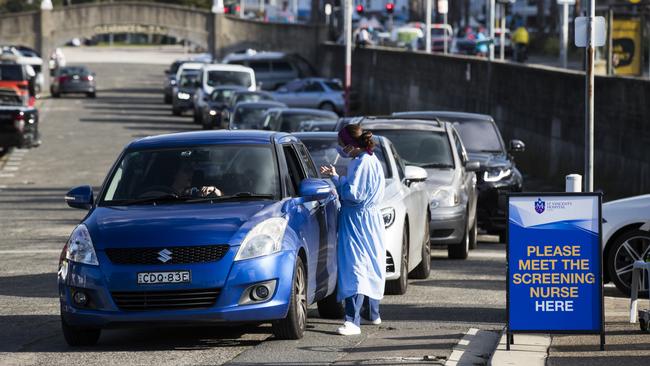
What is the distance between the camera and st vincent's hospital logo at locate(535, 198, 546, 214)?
10.5m

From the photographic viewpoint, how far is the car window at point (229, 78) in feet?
184

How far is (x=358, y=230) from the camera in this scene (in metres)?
11.9

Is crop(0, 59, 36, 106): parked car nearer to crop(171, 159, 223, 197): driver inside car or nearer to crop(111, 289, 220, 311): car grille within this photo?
crop(171, 159, 223, 197): driver inside car

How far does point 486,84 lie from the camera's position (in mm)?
40562

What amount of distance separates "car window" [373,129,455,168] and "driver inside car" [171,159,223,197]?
7325 mm

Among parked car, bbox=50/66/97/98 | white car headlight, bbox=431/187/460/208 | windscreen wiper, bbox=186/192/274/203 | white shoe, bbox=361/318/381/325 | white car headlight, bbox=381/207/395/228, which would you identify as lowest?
parked car, bbox=50/66/97/98

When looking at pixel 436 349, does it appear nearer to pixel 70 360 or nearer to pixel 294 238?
pixel 294 238

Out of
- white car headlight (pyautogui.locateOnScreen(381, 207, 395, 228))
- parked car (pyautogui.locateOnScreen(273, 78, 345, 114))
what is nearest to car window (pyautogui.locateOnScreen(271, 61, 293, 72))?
parked car (pyautogui.locateOnScreen(273, 78, 345, 114))

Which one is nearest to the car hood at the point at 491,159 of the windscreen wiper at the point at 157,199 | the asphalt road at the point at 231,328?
the asphalt road at the point at 231,328

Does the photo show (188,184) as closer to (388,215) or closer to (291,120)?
(388,215)

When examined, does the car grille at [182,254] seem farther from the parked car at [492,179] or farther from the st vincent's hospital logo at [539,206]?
the parked car at [492,179]

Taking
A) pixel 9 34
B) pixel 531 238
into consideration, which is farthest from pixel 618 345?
pixel 9 34

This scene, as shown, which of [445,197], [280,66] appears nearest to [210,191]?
[445,197]

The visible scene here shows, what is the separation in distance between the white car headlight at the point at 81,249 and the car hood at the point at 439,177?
313 inches
